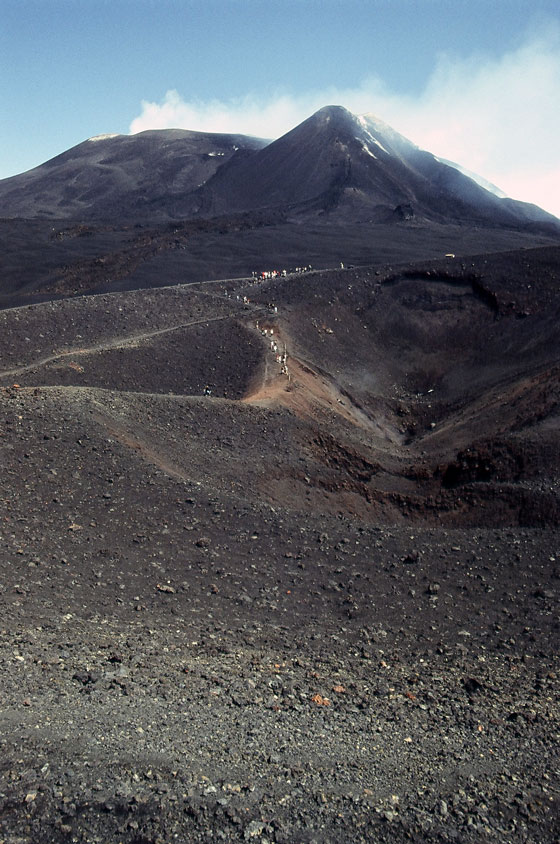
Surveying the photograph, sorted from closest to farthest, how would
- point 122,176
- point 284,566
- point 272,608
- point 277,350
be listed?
point 272,608 → point 284,566 → point 277,350 → point 122,176

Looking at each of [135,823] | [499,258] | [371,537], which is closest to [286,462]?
[371,537]

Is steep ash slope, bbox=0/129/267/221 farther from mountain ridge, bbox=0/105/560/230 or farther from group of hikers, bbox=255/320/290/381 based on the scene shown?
group of hikers, bbox=255/320/290/381

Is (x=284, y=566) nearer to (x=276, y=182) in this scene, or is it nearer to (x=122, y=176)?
(x=276, y=182)

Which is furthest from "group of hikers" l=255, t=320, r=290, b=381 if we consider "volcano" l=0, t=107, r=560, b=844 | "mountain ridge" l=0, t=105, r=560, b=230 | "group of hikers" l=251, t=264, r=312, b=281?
"mountain ridge" l=0, t=105, r=560, b=230

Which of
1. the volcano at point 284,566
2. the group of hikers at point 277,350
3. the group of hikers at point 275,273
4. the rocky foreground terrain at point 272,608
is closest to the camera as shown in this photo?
the rocky foreground terrain at point 272,608

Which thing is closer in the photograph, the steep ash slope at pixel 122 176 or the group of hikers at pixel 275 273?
the group of hikers at pixel 275 273

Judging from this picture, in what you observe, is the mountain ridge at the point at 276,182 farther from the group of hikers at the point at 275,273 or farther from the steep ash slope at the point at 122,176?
the group of hikers at the point at 275,273

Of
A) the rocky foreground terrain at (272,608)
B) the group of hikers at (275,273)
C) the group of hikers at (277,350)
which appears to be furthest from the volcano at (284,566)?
the group of hikers at (275,273)

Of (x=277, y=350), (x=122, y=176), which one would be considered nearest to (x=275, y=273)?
(x=277, y=350)

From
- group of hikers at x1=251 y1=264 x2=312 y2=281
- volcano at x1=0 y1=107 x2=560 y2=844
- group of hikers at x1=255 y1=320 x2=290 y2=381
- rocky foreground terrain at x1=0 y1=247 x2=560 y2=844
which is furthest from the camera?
group of hikers at x1=251 y1=264 x2=312 y2=281
